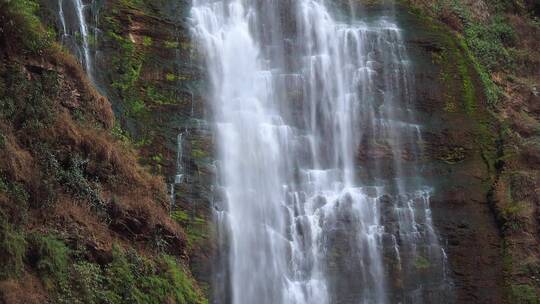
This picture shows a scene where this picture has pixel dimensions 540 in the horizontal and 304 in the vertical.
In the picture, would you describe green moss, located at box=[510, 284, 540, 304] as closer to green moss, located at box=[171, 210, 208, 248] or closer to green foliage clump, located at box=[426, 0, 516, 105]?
green foliage clump, located at box=[426, 0, 516, 105]

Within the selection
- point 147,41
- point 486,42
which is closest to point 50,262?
point 147,41

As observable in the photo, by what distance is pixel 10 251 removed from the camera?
10328 millimetres

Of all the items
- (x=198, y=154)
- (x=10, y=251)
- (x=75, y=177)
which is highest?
(x=198, y=154)

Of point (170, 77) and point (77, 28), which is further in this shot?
point (170, 77)

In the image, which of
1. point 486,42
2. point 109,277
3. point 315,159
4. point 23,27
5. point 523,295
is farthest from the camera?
point 486,42

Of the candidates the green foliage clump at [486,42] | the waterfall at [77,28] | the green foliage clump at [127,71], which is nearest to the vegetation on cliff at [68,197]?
the waterfall at [77,28]

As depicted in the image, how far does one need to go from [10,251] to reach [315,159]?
9.57 m

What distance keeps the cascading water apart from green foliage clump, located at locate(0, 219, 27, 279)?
218 inches

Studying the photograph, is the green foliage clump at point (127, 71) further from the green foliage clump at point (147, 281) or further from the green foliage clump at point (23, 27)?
the green foliage clump at point (147, 281)

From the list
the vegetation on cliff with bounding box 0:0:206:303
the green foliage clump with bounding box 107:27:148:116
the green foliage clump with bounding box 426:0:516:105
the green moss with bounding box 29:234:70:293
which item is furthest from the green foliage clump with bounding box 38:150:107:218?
the green foliage clump with bounding box 426:0:516:105

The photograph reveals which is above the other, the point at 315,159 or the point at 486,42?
the point at 486,42

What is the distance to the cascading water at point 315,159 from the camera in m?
16.1

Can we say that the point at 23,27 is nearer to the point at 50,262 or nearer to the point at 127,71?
the point at 127,71

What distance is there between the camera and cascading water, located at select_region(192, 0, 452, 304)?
16.1m
